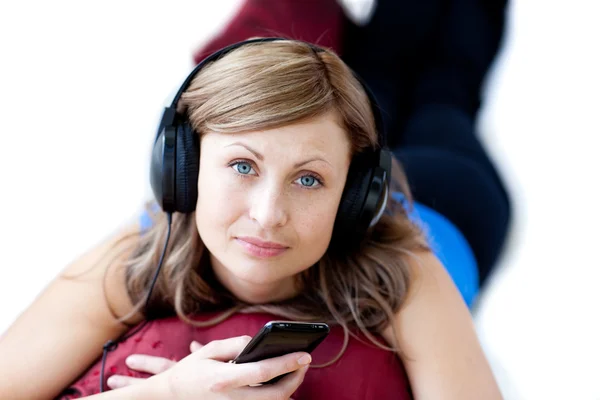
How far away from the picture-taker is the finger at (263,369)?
1003mm

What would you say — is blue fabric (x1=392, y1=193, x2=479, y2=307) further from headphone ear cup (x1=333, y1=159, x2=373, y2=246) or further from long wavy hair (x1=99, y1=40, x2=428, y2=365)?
headphone ear cup (x1=333, y1=159, x2=373, y2=246)

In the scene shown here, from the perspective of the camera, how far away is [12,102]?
2.04 meters

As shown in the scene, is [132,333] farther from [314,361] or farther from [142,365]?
[314,361]

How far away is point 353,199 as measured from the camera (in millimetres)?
1133

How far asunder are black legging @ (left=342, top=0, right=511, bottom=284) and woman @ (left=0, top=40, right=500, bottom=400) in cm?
65

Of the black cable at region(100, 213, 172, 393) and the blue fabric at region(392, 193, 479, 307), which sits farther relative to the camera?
the blue fabric at region(392, 193, 479, 307)

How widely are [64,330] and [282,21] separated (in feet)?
3.99

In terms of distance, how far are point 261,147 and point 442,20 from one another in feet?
4.94

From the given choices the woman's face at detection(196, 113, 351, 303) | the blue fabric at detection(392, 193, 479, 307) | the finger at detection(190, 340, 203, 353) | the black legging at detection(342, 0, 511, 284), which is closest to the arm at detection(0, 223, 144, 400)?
the finger at detection(190, 340, 203, 353)

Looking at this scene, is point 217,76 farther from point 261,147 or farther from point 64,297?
point 64,297

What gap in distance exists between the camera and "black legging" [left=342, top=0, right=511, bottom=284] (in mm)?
2008

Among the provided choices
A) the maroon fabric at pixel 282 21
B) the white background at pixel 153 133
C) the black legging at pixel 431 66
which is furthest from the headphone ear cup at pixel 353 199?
the maroon fabric at pixel 282 21

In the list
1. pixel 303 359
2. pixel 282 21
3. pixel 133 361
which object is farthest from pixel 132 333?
pixel 282 21

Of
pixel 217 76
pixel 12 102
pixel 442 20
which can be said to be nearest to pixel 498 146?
pixel 442 20
